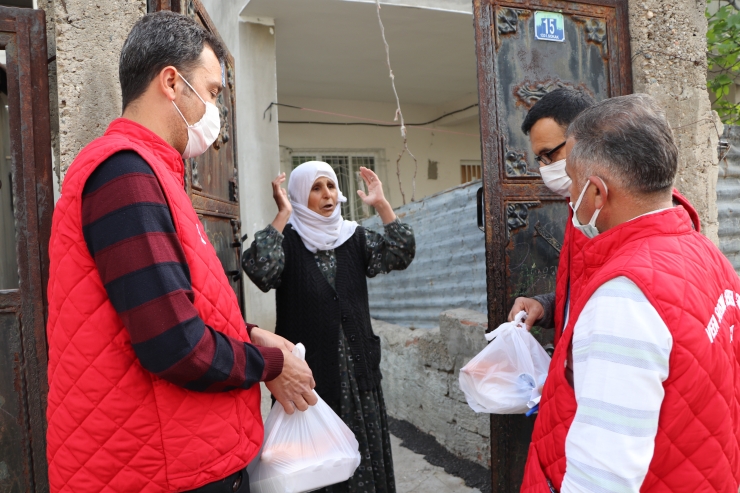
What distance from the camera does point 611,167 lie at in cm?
124

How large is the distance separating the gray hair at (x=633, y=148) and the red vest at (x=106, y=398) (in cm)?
96

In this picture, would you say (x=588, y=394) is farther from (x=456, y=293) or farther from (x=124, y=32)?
(x=456, y=293)

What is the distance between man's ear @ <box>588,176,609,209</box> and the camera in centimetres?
125

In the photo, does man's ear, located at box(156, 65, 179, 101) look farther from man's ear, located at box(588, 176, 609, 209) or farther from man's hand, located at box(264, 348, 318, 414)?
man's ear, located at box(588, 176, 609, 209)

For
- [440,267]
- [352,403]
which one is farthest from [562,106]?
[440,267]

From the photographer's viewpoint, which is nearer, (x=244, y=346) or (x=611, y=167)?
Answer: (x=611, y=167)

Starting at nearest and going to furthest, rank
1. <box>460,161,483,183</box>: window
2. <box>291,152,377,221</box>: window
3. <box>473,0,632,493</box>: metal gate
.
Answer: <box>473,0,632,493</box>: metal gate < <box>291,152,377,221</box>: window < <box>460,161,483,183</box>: window

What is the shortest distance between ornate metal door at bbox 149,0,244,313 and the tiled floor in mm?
1781

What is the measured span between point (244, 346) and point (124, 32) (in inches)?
56.8

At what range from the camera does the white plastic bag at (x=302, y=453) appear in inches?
63.0

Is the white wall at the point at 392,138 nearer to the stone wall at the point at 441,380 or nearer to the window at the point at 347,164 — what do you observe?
the window at the point at 347,164

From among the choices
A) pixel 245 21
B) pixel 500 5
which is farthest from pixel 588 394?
pixel 245 21

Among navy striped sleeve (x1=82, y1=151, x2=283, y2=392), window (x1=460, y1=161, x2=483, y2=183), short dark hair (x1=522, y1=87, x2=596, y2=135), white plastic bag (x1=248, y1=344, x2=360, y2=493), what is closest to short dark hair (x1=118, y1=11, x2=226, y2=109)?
navy striped sleeve (x1=82, y1=151, x2=283, y2=392)

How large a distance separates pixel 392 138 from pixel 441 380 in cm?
597
